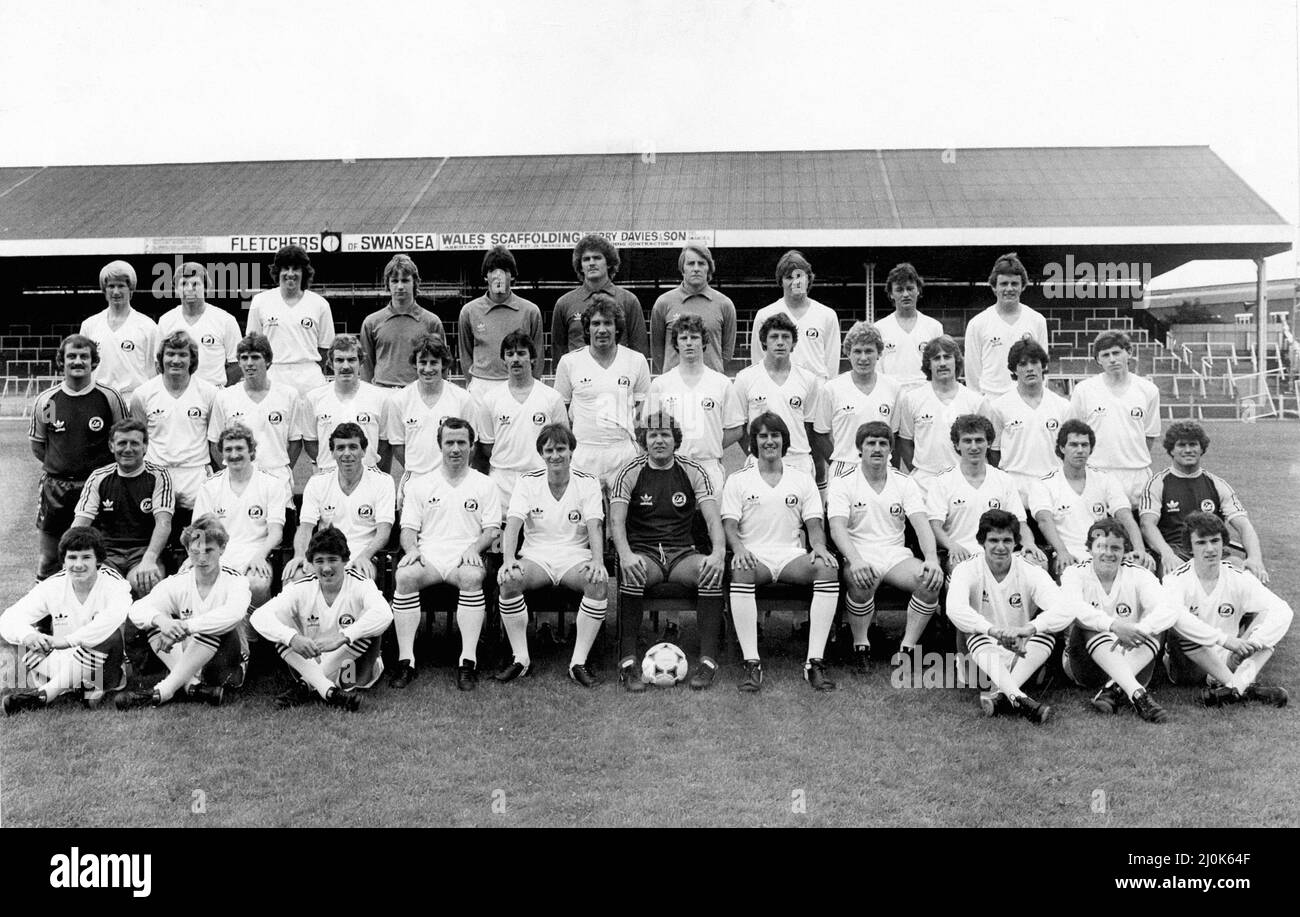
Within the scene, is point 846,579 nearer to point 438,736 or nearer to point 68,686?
point 438,736

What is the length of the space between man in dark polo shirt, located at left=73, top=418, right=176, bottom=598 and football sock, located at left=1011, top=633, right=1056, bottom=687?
479 centimetres

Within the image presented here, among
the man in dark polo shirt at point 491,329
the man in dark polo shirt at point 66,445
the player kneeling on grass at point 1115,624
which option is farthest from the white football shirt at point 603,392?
the man in dark polo shirt at point 66,445

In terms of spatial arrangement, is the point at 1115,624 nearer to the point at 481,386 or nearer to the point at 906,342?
the point at 906,342

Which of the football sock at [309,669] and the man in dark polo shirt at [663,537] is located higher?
the man in dark polo shirt at [663,537]

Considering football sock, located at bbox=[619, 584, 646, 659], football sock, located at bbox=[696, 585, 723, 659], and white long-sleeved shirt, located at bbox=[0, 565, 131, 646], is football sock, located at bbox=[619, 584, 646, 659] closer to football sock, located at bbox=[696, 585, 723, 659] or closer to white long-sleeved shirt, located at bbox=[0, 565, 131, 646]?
football sock, located at bbox=[696, 585, 723, 659]

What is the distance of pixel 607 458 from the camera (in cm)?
645

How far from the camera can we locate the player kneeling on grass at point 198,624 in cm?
520

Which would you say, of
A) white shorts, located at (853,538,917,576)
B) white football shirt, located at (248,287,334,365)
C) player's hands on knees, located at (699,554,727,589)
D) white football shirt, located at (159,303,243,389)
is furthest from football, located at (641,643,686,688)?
white football shirt, located at (159,303,243,389)

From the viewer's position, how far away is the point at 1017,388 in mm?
6500

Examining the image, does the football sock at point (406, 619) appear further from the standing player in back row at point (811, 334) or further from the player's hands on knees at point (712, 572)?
the standing player in back row at point (811, 334)

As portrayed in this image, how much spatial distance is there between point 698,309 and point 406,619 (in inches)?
113

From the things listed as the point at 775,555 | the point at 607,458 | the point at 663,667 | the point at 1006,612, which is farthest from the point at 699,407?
the point at 1006,612

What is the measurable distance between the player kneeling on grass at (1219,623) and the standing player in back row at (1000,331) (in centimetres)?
190

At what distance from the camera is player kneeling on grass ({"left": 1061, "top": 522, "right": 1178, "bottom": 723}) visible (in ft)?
→ 16.7
